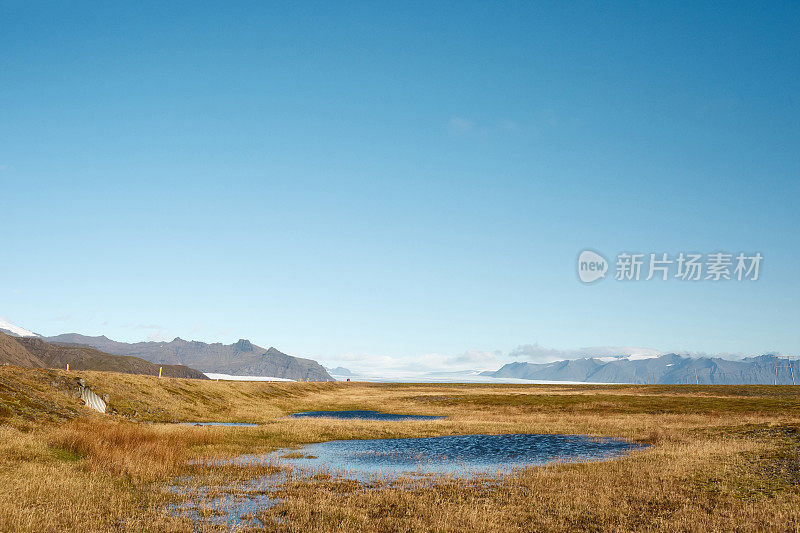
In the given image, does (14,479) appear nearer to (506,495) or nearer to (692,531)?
(506,495)

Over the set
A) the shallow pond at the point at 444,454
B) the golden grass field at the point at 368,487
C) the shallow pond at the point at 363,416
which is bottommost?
the shallow pond at the point at 363,416

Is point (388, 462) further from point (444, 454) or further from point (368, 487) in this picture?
point (368, 487)

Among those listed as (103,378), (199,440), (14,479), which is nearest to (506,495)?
(14,479)

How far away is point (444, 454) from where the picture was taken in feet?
123

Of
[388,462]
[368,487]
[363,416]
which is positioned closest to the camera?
[368,487]

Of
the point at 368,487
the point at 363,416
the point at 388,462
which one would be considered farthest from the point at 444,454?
the point at 363,416

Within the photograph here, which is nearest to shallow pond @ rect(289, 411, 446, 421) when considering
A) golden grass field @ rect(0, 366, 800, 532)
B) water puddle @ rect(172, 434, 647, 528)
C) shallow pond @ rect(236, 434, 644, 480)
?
water puddle @ rect(172, 434, 647, 528)

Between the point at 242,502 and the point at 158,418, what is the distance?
3996cm

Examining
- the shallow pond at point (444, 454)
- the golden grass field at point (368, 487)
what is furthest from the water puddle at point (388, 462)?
the golden grass field at point (368, 487)

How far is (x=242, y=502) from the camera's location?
20.8 meters

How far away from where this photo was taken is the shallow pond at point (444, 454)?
3020 cm

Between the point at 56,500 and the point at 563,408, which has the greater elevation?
the point at 56,500

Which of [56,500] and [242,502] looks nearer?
[56,500]

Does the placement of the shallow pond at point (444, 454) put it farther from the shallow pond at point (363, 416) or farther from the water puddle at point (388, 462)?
the shallow pond at point (363, 416)
